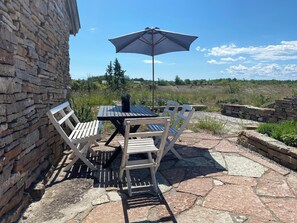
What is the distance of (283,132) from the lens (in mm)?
4121

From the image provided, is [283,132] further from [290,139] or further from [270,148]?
[270,148]

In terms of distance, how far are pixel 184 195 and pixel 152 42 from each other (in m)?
3.65

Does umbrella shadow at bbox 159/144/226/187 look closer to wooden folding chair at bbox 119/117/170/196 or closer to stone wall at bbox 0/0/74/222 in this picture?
wooden folding chair at bbox 119/117/170/196

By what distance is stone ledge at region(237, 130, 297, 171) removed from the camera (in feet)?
11.5

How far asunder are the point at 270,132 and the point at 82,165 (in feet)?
11.2

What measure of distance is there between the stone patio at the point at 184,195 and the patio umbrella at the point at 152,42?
2.33 meters

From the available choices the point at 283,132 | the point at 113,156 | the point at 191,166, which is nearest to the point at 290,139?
the point at 283,132

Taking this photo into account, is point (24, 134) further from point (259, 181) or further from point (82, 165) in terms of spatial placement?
point (259, 181)

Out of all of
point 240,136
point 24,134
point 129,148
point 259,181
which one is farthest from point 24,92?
point 240,136

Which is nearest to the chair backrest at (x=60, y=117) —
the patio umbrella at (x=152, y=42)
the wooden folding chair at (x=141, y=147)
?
the wooden folding chair at (x=141, y=147)

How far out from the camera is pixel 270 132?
14.9 feet

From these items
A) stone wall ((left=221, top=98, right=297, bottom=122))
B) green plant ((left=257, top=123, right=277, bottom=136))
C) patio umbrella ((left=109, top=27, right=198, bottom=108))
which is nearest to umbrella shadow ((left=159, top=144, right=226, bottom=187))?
green plant ((left=257, top=123, right=277, bottom=136))

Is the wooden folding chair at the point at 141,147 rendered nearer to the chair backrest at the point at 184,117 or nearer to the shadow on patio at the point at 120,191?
the shadow on patio at the point at 120,191

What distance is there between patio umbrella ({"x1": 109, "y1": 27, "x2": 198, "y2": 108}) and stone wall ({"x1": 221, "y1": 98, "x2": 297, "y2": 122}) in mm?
3541
